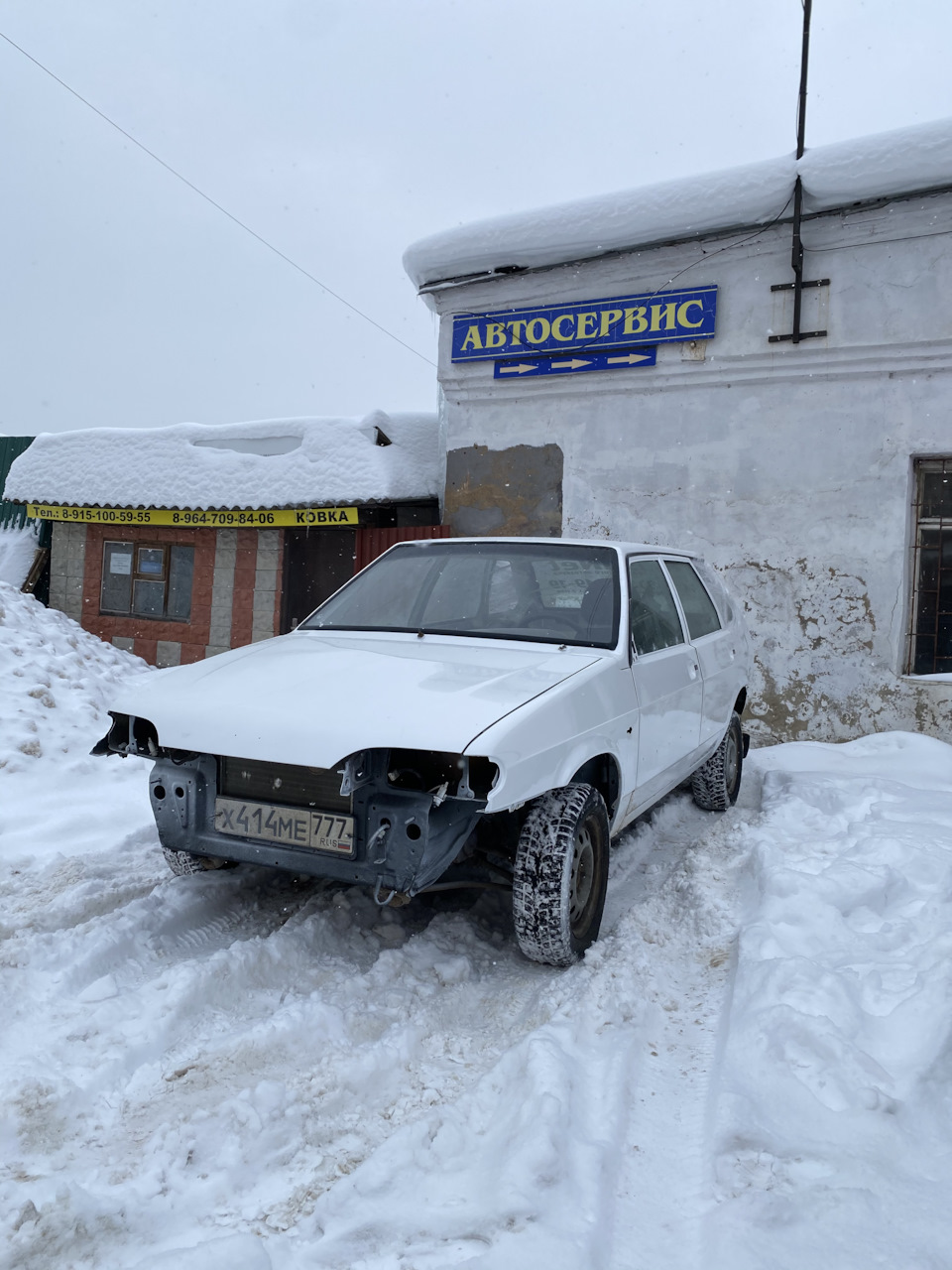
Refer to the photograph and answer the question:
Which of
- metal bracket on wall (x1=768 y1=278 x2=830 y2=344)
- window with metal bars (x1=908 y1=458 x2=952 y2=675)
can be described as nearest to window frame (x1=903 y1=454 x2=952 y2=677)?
window with metal bars (x1=908 y1=458 x2=952 y2=675)

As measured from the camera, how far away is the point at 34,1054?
2.46m

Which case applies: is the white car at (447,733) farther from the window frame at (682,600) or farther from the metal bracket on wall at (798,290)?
the metal bracket on wall at (798,290)

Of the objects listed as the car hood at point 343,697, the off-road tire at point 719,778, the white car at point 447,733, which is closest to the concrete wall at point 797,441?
the off-road tire at point 719,778

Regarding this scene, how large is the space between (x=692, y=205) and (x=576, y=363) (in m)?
1.76

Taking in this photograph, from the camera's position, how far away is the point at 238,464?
424 inches

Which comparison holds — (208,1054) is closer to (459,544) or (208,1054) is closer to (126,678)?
Answer: (459,544)

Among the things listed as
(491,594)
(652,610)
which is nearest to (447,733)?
A: (491,594)

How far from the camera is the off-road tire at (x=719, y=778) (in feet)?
17.6

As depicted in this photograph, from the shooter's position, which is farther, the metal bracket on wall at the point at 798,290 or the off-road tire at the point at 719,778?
the metal bracket on wall at the point at 798,290

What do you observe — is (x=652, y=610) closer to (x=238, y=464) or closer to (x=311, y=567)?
(x=311, y=567)

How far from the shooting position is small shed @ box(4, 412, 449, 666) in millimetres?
10148

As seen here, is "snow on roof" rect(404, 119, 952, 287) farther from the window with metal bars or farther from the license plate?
the license plate

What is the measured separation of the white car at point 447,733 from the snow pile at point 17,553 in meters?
10.5

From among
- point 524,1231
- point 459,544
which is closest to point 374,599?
point 459,544
